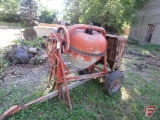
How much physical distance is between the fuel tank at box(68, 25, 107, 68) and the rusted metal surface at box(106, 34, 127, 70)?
55cm

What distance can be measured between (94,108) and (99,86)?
2.88 ft

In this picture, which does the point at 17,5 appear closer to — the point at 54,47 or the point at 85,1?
the point at 85,1

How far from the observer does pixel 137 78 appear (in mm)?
4492

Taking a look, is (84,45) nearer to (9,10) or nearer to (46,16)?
(46,16)

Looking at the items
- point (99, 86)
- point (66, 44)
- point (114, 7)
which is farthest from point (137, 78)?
point (114, 7)

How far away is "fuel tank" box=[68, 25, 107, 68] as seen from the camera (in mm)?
2576

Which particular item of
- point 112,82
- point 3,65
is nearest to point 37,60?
point 3,65

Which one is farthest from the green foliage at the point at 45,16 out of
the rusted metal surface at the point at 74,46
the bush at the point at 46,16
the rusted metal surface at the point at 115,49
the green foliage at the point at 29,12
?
the rusted metal surface at the point at 74,46

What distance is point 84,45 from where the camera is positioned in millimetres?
2578

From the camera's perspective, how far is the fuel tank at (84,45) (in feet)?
8.45

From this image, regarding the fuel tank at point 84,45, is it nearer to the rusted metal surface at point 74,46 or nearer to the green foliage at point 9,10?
the rusted metal surface at point 74,46

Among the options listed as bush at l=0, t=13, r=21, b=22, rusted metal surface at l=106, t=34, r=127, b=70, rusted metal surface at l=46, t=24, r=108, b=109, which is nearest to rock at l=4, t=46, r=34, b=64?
rusted metal surface at l=46, t=24, r=108, b=109

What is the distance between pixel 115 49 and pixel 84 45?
1.03 metres

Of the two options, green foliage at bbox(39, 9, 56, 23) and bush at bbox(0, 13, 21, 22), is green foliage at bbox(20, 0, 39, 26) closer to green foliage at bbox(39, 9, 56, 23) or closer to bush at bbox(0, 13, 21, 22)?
bush at bbox(0, 13, 21, 22)
